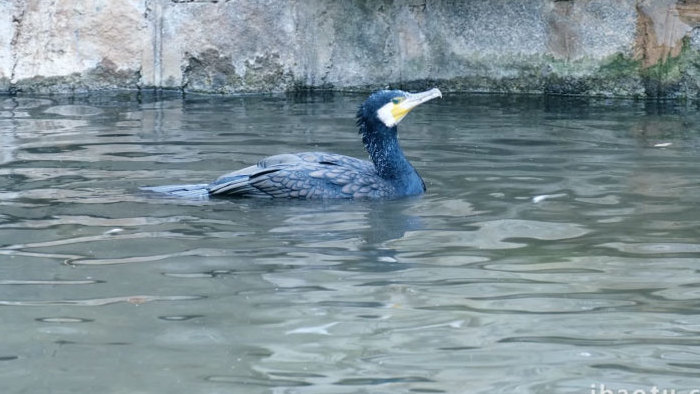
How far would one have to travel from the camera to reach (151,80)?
1113 cm

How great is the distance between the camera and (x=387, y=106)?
7051mm

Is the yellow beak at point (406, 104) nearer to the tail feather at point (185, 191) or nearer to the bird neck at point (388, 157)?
the bird neck at point (388, 157)

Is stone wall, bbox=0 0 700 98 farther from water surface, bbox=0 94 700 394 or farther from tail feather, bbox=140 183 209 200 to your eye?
tail feather, bbox=140 183 209 200

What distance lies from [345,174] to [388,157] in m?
0.30

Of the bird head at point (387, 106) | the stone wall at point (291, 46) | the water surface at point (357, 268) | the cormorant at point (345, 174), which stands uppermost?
the stone wall at point (291, 46)

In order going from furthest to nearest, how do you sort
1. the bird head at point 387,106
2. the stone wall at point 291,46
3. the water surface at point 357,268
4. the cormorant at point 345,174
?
1. the stone wall at point 291,46
2. the bird head at point 387,106
3. the cormorant at point 345,174
4. the water surface at point 357,268

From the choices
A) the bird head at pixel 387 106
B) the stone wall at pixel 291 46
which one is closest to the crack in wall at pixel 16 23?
the stone wall at pixel 291 46

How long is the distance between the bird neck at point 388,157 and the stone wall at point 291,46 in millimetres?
4080

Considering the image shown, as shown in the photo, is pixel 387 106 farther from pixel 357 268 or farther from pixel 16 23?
pixel 16 23

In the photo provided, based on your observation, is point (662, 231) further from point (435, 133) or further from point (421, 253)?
point (435, 133)

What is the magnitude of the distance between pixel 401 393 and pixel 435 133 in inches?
211

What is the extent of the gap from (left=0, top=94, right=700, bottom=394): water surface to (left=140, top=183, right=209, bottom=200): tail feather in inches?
4.8

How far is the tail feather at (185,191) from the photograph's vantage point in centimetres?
686

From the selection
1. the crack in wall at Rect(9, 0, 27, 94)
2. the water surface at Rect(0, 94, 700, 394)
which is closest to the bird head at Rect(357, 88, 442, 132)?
the water surface at Rect(0, 94, 700, 394)
